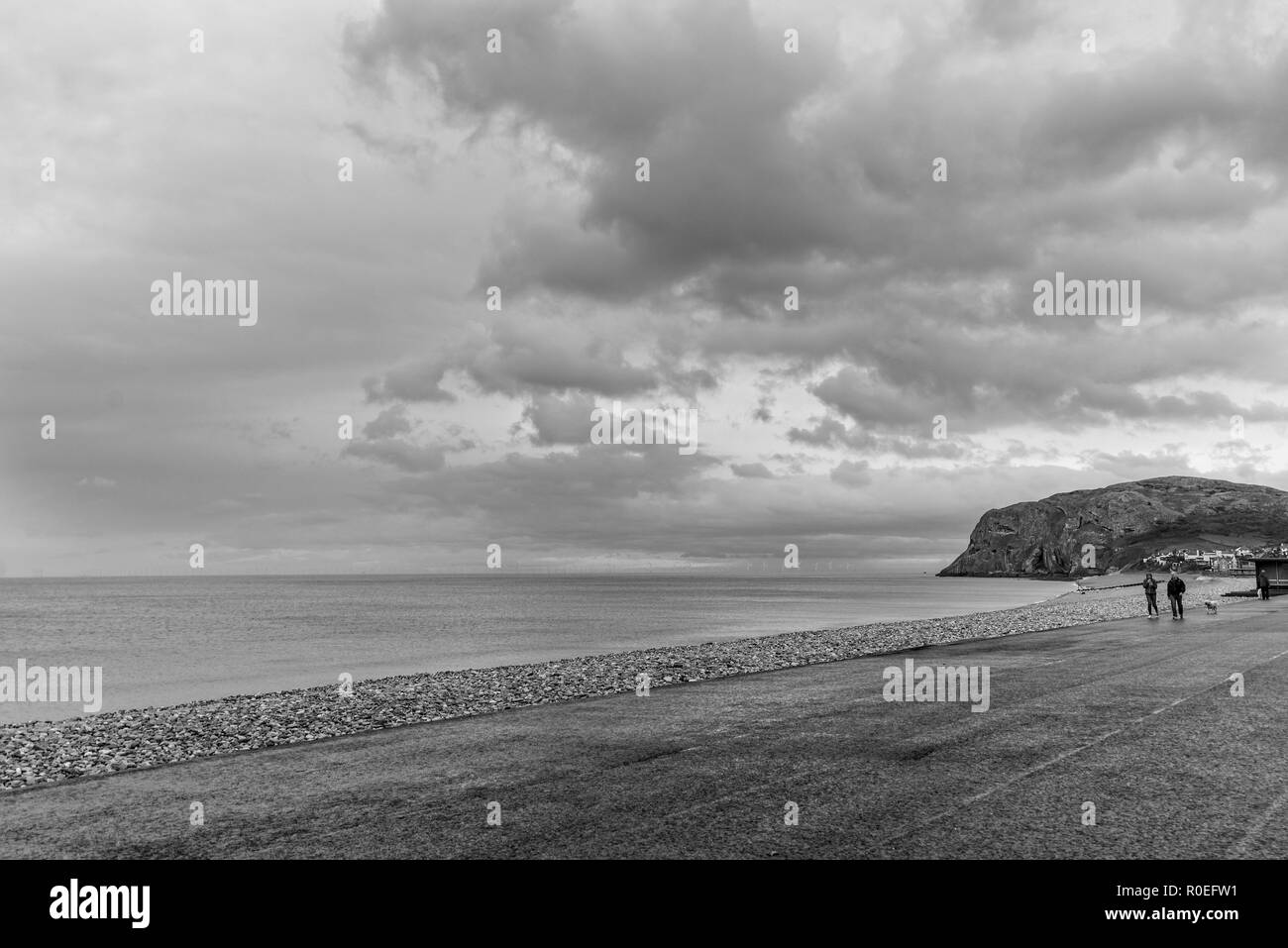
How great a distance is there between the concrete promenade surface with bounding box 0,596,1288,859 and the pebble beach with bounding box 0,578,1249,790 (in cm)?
202

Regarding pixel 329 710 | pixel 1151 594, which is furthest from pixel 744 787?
pixel 1151 594

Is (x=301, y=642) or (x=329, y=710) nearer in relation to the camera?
(x=329, y=710)

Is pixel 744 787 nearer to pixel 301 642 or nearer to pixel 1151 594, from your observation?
pixel 1151 594

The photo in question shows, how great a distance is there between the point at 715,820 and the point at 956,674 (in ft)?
49.7

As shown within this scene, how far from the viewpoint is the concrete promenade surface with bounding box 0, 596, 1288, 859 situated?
8.27m

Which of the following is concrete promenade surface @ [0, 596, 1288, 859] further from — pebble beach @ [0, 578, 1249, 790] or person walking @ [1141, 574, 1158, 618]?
person walking @ [1141, 574, 1158, 618]

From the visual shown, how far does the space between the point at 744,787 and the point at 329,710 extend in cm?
1296

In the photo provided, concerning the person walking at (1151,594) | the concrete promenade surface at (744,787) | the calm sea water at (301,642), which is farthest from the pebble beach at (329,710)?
the person walking at (1151,594)

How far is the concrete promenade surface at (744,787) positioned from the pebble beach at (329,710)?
79.4 inches

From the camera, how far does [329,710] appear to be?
65.2 ft

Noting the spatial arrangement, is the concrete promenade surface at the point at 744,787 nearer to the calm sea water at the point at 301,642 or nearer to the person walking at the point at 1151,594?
the calm sea water at the point at 301,642
